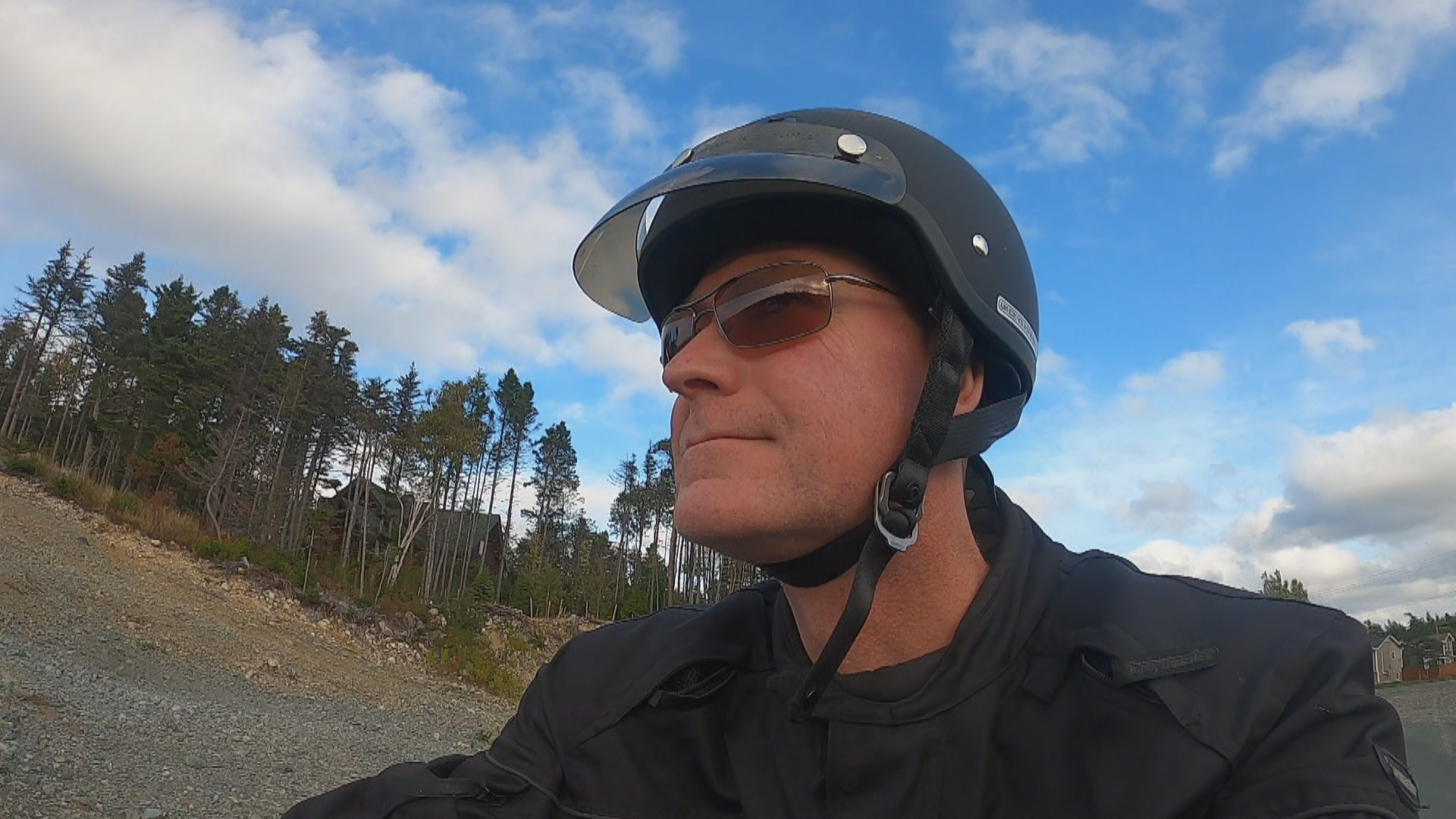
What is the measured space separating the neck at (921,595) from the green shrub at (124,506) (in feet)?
96.4

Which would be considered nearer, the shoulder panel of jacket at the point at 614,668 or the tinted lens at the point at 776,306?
the tinted lens at the point at 776,306

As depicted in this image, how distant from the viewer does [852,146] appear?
2.02 meters

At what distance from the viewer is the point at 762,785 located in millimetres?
1890

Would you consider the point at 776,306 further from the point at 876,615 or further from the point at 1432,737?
the point at 1432,737

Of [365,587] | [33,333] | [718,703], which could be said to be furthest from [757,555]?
[33,333]

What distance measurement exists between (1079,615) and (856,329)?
2.51ft

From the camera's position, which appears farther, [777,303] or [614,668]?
[614,668]

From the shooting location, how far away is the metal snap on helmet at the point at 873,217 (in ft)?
6.36

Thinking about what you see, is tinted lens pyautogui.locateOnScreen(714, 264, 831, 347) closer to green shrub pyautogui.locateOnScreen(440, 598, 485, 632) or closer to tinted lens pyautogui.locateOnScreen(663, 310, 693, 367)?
tinted lens pyautogui.locateOnScreen(663, 310, 693, 367)

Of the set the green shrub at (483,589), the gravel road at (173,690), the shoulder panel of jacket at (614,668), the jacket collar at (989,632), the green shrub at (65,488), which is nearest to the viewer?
the jacket collar at (989,632)

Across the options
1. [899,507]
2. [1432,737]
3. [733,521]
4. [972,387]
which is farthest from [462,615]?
[1432,737]

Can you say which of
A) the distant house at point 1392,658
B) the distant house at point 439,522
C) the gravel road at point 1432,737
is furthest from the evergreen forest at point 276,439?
the distant house at point 1392,658

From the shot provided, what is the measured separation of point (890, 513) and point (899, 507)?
4 cm

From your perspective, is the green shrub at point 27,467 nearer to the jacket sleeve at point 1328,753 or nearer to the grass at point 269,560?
the grass at point 269,560
